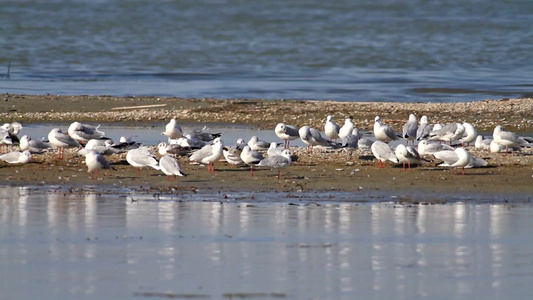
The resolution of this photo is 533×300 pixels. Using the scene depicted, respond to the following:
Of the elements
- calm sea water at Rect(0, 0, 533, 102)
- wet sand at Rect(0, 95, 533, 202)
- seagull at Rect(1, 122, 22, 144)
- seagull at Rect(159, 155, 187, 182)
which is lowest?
wet sand at Rect(0, 95, 533, 202)

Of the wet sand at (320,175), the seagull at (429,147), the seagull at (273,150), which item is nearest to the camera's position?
the wet sand at (320,175)

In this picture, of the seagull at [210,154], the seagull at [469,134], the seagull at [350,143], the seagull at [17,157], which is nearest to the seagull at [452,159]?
the seagull at [350,143]

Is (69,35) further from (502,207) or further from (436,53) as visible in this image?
(502,207)

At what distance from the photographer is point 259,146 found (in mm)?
14219

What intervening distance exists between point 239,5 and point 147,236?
186 ft

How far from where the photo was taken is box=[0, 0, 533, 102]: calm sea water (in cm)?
2608

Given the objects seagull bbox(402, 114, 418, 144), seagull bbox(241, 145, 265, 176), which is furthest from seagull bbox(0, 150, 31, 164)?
seagull bbox(402, 114, 418, 144)

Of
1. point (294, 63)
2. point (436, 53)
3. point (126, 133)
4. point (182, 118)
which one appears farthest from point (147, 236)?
point (436, 53)

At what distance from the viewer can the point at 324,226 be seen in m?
9.49

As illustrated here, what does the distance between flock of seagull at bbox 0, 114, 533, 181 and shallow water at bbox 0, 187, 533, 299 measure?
1.27 m

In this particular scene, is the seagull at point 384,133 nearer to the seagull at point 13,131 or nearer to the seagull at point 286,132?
the seagull at point 286,132

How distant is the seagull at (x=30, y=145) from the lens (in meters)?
13.4

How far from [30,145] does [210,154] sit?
259 centimetres

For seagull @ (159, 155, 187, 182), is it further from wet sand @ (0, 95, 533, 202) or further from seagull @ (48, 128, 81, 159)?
seagull @ (48, 128, 81, 159)
